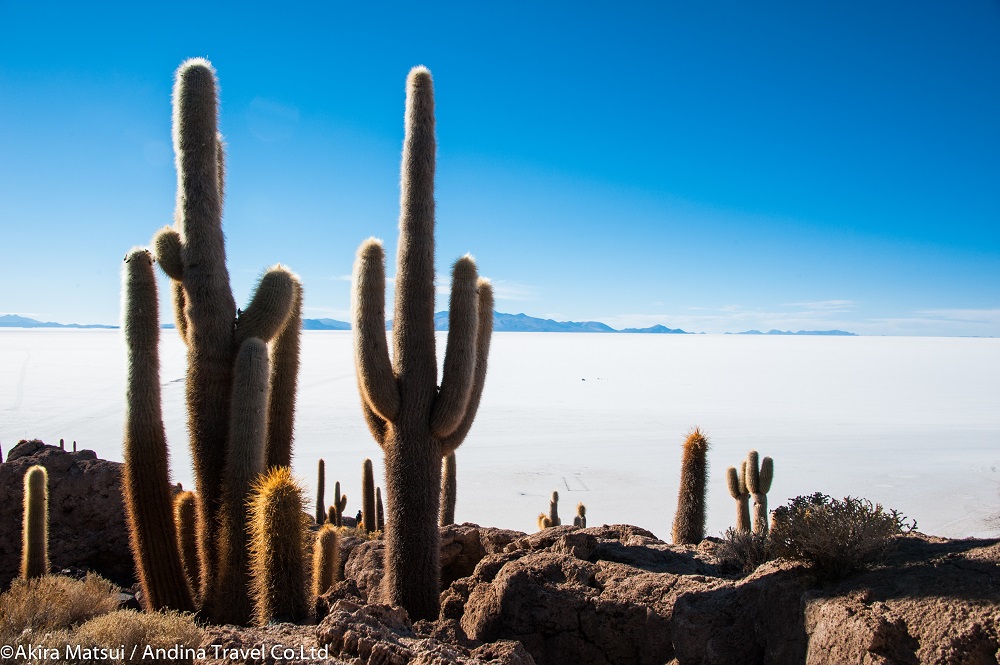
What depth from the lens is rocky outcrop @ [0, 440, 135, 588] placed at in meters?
9.03

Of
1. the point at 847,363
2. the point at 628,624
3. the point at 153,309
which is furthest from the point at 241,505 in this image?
the point at 847,363

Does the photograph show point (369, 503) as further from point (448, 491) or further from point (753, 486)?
point (753, 486)

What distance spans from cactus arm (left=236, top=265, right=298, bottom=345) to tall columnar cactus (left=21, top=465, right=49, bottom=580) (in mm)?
3143

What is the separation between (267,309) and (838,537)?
513cm

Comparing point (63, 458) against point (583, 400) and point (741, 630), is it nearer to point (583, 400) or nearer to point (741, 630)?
point (741, 630)

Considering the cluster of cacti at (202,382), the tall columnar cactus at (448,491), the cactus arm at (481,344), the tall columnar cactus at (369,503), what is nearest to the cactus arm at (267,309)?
the cluster of cacti at (202,382)

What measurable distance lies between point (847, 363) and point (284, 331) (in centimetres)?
8509

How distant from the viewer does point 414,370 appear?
6.93 m

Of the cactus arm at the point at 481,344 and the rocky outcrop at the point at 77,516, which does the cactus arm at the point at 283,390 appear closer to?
the cactus arm at the point at 481,344

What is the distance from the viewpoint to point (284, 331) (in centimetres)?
720

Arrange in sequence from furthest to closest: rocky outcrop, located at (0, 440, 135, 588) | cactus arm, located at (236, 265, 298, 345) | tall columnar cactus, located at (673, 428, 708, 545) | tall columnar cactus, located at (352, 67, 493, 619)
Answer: rocky outcrop, located at (0, 440, 135, 588)
tall columnar cactus, located at (673, 428, 708, 545)
tall columnar cactus, located at (352, 67, 493, 619)
cactus arm, located at (236, 265, 298, 345)

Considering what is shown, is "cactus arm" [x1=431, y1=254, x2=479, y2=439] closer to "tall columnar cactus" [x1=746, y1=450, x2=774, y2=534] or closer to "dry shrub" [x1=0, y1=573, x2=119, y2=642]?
"dry shrub" [x1=0, y1=573, x2=119, y2=642]

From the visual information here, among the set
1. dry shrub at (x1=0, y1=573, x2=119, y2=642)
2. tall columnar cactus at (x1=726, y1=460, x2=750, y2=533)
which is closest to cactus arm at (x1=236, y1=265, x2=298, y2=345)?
dry shrub at (x1=0, y1=573, x2=119, y2=642)

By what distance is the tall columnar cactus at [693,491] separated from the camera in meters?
8.68
